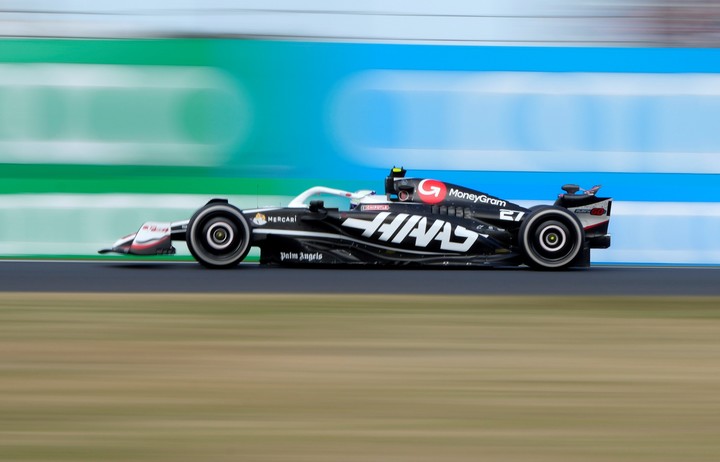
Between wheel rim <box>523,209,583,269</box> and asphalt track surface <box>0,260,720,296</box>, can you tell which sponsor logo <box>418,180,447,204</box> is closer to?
asphalt track surface <box>0,260,720,296</box>

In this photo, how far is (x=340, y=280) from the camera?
8750 mm

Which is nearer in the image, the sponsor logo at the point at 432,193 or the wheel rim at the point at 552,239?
the wheel rim at the point at 552,239

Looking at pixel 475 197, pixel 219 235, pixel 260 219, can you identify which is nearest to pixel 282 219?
pixel 260 219

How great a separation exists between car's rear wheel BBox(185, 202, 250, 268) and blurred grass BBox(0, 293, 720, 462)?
2531 mm

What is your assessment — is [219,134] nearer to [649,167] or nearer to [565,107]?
[565,107]

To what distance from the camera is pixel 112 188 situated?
36.1ft

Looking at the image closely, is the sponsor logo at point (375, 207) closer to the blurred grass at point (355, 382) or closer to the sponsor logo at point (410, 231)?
the sponsor logo at point (410, 231)

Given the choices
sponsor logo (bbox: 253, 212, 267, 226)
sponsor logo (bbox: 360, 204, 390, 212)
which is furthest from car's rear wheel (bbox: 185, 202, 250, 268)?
sponsor logo (bbox: 360, 204, 390, 212)

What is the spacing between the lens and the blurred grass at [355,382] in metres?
3.61

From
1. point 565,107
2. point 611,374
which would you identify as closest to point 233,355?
point 611,374

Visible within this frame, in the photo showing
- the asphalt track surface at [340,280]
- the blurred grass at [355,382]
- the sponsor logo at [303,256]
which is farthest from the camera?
the sponsor logo at [303,256]

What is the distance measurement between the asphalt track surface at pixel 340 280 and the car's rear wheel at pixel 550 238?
16 centimetres

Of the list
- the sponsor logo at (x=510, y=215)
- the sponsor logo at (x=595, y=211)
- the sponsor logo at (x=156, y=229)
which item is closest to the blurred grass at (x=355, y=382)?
the sponsor logo at (x=156, y=229)

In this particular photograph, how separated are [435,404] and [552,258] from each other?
595 cm
